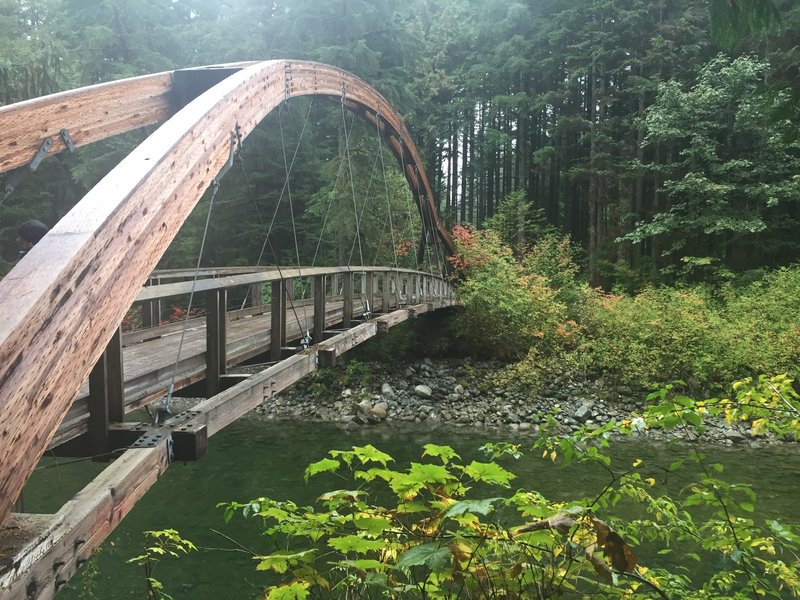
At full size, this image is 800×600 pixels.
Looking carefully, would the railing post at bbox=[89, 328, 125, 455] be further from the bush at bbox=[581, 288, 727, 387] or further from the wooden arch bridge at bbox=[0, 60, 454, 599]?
the bush at bbox=[581, 288, 727, 387]

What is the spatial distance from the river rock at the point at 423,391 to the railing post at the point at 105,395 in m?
9.44

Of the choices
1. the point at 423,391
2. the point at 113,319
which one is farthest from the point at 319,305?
the point at 423,391

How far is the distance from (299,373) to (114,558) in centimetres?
265

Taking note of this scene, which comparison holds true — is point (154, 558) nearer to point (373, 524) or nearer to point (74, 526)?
point (74, 526)

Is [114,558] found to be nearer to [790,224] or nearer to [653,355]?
[653,355]

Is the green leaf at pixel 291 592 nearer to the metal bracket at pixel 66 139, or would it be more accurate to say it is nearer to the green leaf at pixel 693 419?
the green leaf at pixel 693 419

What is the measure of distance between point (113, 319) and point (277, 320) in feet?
9.35

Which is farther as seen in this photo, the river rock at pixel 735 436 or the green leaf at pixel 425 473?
the river rock at pixel 735 436

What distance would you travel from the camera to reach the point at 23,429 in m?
1.05

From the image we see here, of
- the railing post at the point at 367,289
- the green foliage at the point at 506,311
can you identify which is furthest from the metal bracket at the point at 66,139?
the green foliage at the point at 506,311

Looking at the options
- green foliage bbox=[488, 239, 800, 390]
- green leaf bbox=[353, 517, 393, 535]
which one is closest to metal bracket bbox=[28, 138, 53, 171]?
green leaf bbox=[353, 517, 393, 535]

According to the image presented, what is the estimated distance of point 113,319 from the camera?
137 cm

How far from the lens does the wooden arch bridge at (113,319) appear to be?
1.10m

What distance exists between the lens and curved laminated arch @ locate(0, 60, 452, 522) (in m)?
1.04
